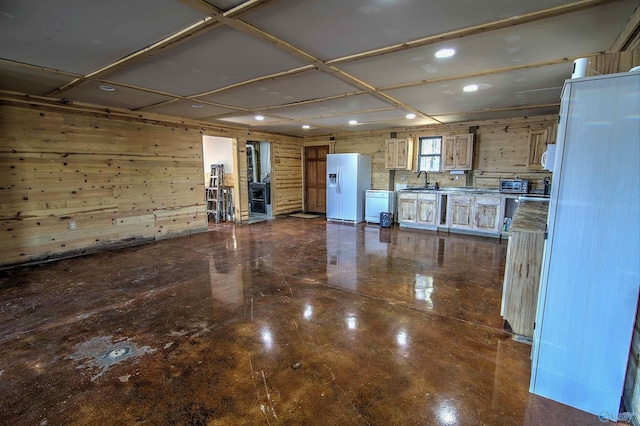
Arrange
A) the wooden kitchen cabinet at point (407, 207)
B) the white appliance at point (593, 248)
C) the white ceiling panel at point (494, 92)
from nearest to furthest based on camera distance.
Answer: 1. the white appliance at point (593, 248)
2. the white ceiling panel at point (494, 92)
3. the wooden kitchen cabinet at point (407, 207)

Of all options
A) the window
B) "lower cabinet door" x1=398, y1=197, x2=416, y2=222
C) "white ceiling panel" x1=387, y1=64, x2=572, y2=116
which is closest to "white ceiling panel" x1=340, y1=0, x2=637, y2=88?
"white ceiling panel" x1=387, y1=64, x2=572, y2=116

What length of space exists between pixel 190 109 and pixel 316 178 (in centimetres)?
478

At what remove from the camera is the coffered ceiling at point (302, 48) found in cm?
199

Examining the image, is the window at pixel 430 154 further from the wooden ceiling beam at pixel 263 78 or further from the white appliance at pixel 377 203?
the wooden ceiling beam at pixel 263 78

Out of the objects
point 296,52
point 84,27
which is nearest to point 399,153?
point 296,52

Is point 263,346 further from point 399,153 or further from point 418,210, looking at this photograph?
point 399,153

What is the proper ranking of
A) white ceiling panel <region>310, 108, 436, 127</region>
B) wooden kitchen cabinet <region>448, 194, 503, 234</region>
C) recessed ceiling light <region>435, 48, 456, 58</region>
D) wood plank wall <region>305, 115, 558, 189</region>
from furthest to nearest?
1. wood plank wall <region>305, 115, 558, 189</region>
2. wooden kitchen cabinet <region>448, 194, 503, 234</region>
3. white ceiling panel <region>310, 108, 436, 127</region>
4. recessed ceiling light <region>435, 48, 456, 58</region>

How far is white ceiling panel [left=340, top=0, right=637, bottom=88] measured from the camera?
2129 millimetres

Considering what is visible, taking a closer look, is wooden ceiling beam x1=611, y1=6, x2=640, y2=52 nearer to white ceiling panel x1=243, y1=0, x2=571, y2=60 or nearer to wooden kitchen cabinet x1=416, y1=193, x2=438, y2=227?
white ceiling panel x1=243, y1=0, x2=571, y2=60

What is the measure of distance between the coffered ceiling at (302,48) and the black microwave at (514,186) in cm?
198

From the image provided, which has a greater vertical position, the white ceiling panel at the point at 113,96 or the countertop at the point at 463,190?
the white ceiling panel at the point at 113,96

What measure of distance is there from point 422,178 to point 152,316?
655cm

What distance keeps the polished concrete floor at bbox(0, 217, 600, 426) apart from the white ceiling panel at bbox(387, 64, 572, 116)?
8.11ft

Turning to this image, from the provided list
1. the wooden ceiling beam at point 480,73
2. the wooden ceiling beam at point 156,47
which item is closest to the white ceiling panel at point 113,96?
the wooden ceiling beam at point 156,47
